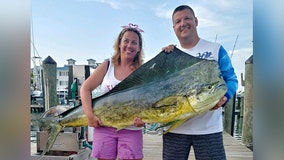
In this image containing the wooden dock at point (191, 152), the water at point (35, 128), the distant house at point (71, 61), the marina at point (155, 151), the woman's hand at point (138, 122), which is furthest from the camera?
the wooden dock at point (191, 152)

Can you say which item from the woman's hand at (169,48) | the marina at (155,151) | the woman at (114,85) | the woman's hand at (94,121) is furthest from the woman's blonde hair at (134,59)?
the marina at (155,151)

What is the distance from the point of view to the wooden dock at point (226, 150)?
2.72 m

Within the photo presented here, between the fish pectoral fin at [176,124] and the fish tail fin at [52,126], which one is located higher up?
the fish pectoral fin at [176,124]

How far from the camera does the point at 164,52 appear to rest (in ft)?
3.99

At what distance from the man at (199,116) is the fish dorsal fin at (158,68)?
4 cm

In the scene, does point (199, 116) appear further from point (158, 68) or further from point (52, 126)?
point (52, 126)

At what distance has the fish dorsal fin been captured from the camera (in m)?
1.17

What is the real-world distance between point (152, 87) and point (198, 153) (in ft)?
1.03

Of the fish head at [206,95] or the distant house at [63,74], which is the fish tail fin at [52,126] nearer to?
the distant house at [63,74]

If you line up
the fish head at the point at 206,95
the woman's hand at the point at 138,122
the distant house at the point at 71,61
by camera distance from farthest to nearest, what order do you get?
1. the distant house at the point at 71,61
2. the woman's hand at the point at 138,122
3. the fish head at the point at 206,95

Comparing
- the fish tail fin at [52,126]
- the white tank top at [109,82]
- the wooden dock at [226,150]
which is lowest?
the wooden dock at [226,150]
